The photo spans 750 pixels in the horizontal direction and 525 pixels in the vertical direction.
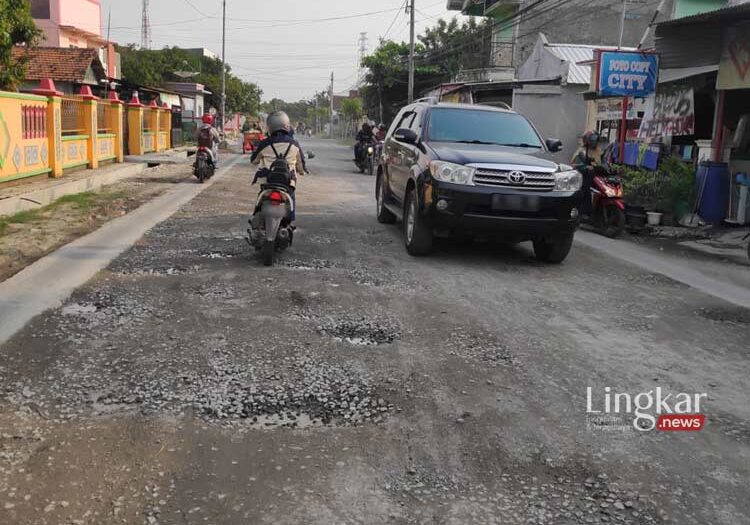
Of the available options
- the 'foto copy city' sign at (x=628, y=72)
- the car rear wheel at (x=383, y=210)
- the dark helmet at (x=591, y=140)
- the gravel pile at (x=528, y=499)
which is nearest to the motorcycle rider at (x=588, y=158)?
the dark helmet at (x=591, y=140)

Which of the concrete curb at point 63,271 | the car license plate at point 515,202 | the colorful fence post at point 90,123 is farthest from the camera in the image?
the colorful fence post at point 90,123

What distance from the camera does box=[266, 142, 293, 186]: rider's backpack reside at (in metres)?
7.89

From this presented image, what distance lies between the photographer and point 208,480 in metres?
3.09

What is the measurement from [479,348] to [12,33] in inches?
551

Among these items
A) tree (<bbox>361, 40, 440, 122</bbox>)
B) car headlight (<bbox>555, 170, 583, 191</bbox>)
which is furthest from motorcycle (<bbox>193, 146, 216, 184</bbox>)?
tree (<bbox>361, 40, 440, 122</bbox>)

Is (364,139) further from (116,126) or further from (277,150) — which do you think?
(277,150)

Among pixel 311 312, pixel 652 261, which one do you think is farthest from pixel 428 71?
pixel 311 312

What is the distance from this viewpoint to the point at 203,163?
17547mm

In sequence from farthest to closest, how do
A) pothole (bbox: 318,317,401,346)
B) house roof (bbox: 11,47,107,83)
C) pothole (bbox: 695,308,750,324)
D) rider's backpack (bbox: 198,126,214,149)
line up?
house roof (bbox: 11,47,107,83)
rider's backpack (bbox: 198,126,214,149)
pothole (bbox: 695,308,750,324)
pothole (bbox: 318,317,401,346)

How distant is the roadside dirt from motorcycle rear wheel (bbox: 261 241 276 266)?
2.44 metres

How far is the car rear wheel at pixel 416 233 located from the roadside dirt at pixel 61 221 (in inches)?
165

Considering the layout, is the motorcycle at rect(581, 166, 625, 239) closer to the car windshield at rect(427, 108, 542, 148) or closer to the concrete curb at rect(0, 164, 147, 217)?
the car windshield at rect(427, 108, 542, 148)

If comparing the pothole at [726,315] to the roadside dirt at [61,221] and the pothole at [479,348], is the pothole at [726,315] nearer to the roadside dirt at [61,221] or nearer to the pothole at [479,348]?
the pothole at [479,348]

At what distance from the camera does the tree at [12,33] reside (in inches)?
533
